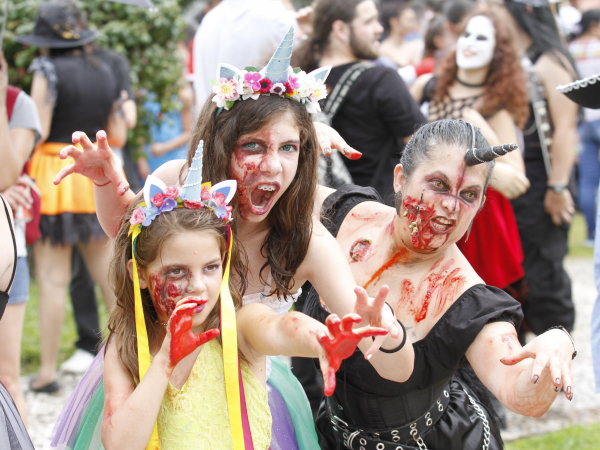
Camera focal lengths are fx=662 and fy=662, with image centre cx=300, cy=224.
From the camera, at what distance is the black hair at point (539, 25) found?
4.22 meters

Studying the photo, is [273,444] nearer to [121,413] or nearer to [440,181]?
[121,413]

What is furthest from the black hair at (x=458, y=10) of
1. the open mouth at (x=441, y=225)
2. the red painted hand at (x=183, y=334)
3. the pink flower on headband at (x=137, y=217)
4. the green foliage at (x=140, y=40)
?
the red painted hand at (x=183, y=334)

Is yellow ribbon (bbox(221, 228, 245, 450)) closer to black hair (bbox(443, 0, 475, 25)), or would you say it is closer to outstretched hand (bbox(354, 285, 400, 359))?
outstretched hand (bbox(354, 285, 400, 359))

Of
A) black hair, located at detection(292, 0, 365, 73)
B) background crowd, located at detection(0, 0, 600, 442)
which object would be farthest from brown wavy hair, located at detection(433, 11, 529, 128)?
black hair, located at detection(292, 0, 365, 73)

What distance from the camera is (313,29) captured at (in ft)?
13.0

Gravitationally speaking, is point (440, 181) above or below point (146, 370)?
above

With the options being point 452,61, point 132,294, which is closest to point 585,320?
point 452,61

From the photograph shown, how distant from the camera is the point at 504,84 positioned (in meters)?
3.75

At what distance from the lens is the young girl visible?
5.94 feet

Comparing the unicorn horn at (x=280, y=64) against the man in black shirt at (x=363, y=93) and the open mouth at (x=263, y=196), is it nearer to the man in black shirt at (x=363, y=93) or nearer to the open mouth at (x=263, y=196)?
the open mouth at (x=263, y=196)

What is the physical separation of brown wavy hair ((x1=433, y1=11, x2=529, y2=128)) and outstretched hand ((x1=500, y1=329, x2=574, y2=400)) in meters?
2.16

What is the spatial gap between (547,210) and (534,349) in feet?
8.68

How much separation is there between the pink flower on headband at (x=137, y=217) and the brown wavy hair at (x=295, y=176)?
310mm

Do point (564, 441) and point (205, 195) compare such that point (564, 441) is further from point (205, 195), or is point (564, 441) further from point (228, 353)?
point (205, 195)
